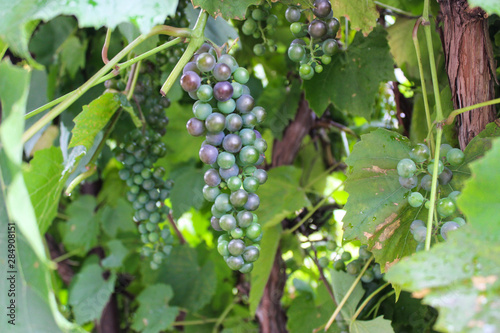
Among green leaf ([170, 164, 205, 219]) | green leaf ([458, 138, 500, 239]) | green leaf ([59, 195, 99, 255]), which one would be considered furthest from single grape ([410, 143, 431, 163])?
green leaf ([59, 195, 99, 255])

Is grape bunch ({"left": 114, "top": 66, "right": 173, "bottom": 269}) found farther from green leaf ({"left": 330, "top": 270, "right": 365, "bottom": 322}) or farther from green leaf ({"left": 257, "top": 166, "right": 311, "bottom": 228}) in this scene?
green leaf ({"left": 330, "top": 270, "right": 365, "bottom": 322})

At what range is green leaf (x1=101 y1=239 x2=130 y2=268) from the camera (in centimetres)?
147

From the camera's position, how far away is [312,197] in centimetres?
134

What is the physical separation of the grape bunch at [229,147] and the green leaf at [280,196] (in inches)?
18.9

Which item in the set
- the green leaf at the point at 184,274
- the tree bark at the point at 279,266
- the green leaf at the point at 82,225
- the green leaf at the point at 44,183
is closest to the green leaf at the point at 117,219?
the green leaf at the point at 82,225

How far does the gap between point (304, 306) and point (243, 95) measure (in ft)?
2.69

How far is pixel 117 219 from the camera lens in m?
1.58

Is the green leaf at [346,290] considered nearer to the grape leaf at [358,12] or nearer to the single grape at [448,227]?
the single grape at [448,227]

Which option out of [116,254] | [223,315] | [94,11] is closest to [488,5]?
[94,11]

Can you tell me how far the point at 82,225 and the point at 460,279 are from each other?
1509mm

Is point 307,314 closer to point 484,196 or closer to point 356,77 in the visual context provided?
point 356,77

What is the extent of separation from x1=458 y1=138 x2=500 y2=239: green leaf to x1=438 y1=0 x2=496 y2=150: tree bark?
1.00 feet

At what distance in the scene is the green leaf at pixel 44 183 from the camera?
679mm

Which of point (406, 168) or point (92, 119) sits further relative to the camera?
point (92, 119)
